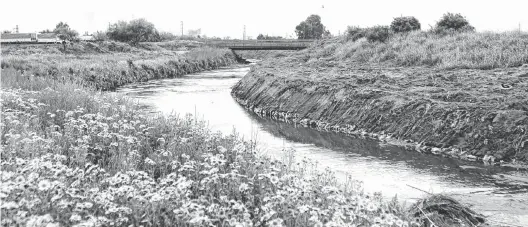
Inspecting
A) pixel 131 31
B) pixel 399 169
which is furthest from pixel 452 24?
pixel 131 31

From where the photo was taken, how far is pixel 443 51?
27.7 meters

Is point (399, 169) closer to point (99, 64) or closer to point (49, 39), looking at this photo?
point (99, 64)

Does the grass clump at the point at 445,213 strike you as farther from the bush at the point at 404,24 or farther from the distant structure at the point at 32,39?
the distant structure at the point at 32,39

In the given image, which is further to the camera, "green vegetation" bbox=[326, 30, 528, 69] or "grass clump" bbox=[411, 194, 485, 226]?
"green vegetation" bbox=[326, 30, 528, 69]

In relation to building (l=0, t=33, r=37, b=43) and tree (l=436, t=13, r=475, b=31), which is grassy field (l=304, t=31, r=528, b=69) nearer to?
tree (l=436, t=13, r=475, b=31)

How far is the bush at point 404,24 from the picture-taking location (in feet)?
129

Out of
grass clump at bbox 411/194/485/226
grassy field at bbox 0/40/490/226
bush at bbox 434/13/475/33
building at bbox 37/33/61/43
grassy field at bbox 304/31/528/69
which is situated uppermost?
bush at bbox 434/13/475/33

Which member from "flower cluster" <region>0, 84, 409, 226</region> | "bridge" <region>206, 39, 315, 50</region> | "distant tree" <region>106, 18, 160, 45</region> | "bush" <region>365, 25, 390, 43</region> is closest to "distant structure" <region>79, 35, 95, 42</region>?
"distant tree" <region>106, 18, 160, 45</region>

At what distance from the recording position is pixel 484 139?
547 inches

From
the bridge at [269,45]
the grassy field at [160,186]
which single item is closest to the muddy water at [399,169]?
the grassy field at [160,186]

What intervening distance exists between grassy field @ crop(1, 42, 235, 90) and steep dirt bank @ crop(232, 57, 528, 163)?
29.0 ft

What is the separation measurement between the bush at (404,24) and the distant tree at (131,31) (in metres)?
55.4

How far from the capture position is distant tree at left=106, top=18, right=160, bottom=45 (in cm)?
8881

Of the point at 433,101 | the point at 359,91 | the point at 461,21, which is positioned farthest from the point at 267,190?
the point at 461,21
